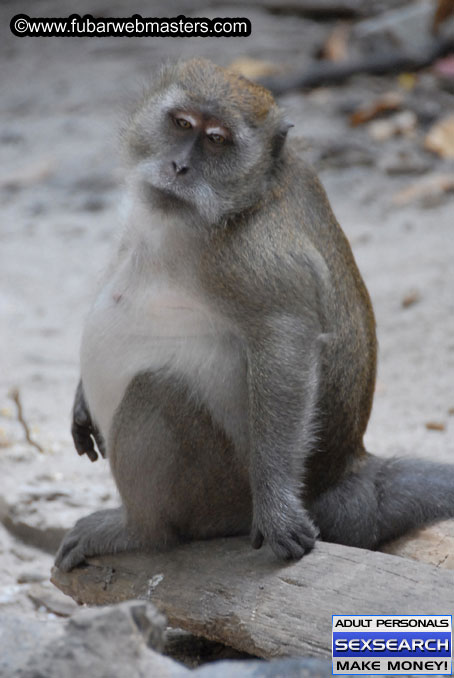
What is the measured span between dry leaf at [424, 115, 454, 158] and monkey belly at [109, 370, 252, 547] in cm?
643

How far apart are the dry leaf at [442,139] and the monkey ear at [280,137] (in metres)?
6.02

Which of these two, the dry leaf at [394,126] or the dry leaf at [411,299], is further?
the dry leaf at [394,126]

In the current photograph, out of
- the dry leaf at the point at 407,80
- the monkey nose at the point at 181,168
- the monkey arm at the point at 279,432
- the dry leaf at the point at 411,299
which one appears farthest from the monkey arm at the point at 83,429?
the dry leaf at the point at 407,80

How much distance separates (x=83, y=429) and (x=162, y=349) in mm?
935

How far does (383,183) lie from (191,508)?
243 inches

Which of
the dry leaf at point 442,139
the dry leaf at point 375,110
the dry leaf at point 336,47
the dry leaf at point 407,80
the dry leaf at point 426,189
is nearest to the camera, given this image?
the dry leaf at point 426,189

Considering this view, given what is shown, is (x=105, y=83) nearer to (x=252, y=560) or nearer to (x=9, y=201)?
(x=9, y=201)

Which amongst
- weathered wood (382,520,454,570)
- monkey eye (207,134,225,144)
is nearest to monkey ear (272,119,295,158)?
monkey eye (207,134,225,144)

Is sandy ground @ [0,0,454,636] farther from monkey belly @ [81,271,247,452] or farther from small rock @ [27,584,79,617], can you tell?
monkey belly @ [81,271,247,452]

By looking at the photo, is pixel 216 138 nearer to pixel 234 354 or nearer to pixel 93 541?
pixel 234 354

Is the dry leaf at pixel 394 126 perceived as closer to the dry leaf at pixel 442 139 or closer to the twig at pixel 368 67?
the dry leaf at pixel 442 139

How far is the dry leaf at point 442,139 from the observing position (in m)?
9.73

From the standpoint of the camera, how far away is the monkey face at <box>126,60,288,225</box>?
12.8 ft

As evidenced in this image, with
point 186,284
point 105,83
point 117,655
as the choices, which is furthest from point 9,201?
point 117,655
